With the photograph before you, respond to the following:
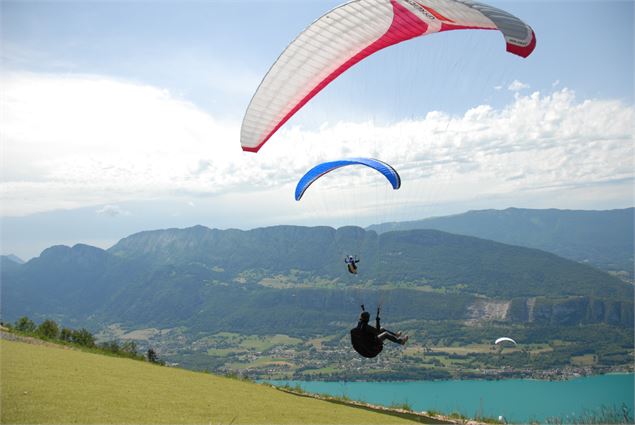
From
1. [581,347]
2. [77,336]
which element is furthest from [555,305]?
[77,336]

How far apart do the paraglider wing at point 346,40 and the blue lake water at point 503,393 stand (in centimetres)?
5914

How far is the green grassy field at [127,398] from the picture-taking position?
10242mm

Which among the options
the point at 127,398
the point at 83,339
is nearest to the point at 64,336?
the point at 83,339

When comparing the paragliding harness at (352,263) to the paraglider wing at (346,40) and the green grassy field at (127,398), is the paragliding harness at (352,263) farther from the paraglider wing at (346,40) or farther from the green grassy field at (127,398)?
the green grassy field at (127,398)

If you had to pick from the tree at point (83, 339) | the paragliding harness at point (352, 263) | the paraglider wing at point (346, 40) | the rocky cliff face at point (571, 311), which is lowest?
the rocky cliff face at point (571, 311)

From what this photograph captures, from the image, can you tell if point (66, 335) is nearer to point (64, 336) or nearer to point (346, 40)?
point (64, 336)

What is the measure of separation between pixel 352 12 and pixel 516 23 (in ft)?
11.3

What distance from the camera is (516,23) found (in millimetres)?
9055

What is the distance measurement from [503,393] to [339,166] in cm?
8125

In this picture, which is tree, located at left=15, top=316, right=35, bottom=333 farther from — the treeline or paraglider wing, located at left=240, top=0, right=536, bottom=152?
paraglider wing, located at left=240, top=0, right=536, bottom=152

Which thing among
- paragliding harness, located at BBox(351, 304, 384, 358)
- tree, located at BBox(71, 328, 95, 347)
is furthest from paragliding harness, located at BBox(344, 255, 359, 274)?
tree, located at BBox(71, 328, 95, 347)

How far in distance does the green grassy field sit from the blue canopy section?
22.3 ft

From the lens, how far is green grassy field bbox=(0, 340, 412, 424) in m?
10.2

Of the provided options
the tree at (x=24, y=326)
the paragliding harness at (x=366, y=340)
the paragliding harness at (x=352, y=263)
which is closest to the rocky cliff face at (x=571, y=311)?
the tree at (x=24, y=326)
